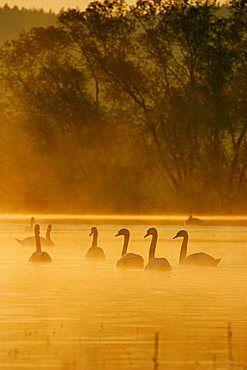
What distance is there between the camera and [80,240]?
37.2 metres

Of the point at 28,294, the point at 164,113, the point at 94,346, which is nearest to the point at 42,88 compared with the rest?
the point at 164,113

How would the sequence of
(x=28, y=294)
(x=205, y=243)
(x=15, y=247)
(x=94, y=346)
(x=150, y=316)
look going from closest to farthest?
(x=94, y=346), (x=150, y=316), (x=28, y=294), (x=15, y=247), (x=205, y=243)

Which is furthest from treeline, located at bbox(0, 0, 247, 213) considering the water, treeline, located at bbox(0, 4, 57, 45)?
treeline, located at bbox(0, 4, 57, 45)

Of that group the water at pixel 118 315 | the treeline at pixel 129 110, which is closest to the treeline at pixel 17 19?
the treeline at pixel 129 110

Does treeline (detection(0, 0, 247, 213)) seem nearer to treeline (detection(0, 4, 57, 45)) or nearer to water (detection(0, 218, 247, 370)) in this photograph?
water (detection(0, 218, 247, 370))

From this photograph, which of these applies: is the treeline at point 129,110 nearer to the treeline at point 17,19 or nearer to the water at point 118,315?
the water at point 118,315

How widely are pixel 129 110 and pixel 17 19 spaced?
128 metres

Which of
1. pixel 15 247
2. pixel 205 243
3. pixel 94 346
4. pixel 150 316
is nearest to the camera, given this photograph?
pixel 94 346

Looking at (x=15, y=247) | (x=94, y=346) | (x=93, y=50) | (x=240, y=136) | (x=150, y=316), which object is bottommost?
(x=94, y=346)

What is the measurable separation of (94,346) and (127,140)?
43.7 m

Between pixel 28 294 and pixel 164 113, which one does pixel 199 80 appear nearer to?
pixel 164 113

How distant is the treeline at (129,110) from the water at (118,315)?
80.7 ft

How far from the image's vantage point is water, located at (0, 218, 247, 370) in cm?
1243

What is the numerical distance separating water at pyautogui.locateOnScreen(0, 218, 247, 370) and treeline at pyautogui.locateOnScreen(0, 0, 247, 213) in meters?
24.6
